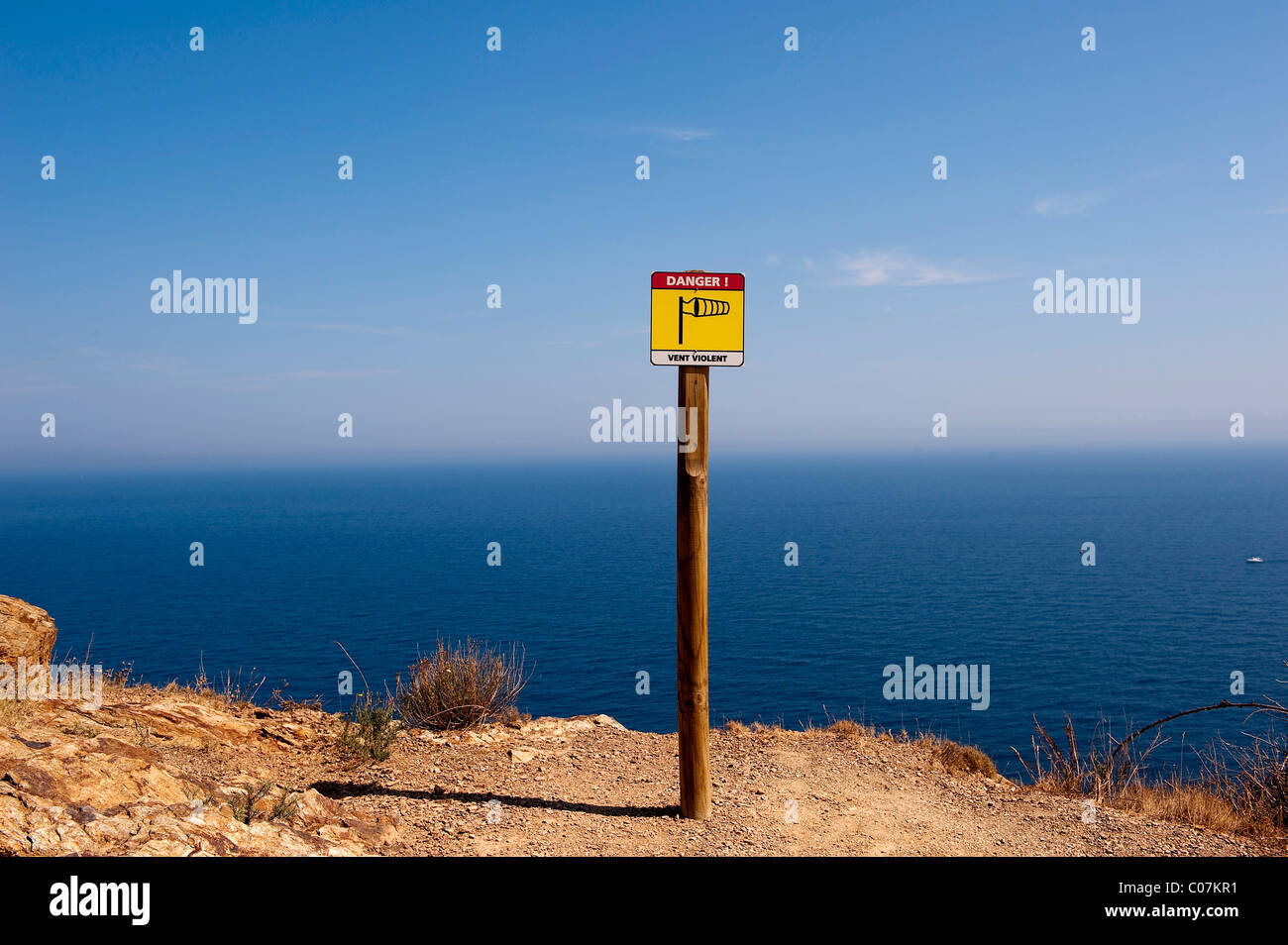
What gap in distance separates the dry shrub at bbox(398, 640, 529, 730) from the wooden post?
11.3ft

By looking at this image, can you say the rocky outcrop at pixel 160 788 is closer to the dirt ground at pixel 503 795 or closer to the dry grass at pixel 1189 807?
the dirt ground at pixel 503 795

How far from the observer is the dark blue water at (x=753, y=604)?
3878 centimetres

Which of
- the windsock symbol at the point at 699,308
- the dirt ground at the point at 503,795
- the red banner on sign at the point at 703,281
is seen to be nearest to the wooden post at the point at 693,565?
the windsock symbol at the point at 699,308

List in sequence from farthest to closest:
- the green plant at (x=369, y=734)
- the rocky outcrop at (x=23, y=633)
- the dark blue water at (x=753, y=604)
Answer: the dark blue water at (x=753, y=604), the rocky outcrop at (x=23, y=633), the green plant at (x=369, y=734)

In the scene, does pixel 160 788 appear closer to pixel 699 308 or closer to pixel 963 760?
pixel 699 308

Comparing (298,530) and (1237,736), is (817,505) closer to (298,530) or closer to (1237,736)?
(298,530)

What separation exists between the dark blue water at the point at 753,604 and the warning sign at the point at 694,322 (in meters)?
28.2

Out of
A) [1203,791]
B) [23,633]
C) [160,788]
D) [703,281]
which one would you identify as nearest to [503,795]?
[160,788]

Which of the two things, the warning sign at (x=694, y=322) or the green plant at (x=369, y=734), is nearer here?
the warning sign at (x=694, y=322)

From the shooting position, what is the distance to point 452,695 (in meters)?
9.43

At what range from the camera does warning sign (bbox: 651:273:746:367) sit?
6.34 m

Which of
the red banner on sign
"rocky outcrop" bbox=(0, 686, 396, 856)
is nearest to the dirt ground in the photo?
"rocky outcrop" bbox=(0, 686, 396, 856)

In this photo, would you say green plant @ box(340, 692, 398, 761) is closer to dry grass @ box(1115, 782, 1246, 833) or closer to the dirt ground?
the dirt ground
